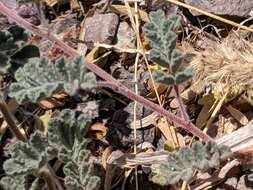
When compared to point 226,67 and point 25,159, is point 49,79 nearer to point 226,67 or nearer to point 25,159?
point 25,159

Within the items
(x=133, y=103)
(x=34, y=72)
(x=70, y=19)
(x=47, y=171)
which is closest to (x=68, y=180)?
(x=47, y=171)

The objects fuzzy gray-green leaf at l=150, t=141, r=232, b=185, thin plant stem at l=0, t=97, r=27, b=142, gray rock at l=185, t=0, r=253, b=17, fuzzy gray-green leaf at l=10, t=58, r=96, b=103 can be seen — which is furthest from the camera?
gray rock at l=185, t=0, r=253, b=17

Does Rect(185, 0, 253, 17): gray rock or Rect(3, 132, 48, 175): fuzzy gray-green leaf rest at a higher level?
Rect(185, 0, 253, 17): gray rock

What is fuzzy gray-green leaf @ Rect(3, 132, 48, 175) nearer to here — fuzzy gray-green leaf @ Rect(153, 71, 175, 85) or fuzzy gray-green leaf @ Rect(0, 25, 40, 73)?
fuzzy gray-green leaf @ Rect(0, 25, 40, 73)

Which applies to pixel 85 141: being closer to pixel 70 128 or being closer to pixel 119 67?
pixel 70 128

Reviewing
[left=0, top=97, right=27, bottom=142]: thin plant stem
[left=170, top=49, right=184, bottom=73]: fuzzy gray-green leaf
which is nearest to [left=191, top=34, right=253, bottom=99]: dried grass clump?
[left=170, top=49, right=184, bottom=73]: fuzzy gray-green leaf

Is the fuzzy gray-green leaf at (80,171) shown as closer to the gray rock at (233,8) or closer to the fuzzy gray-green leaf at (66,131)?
the fuzzy gray-green leaf at (66,131)
